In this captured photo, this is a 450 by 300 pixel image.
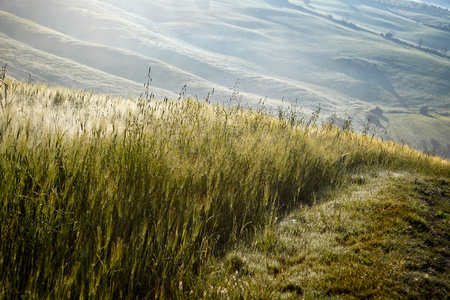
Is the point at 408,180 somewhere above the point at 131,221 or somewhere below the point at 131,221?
above

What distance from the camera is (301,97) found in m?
155

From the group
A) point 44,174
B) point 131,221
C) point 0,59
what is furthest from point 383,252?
point 0,59

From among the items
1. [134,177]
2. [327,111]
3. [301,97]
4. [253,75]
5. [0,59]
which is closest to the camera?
[134,177]

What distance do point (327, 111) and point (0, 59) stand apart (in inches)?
4733

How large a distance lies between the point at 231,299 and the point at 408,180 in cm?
611

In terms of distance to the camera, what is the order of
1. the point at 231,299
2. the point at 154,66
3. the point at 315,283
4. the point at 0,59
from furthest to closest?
the point at 154,66 < the point at 0,59 < the point at 315,283 < the point at 231,299

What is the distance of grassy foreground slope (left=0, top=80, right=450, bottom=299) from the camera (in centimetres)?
273

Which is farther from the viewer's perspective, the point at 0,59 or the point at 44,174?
the point at 0,59

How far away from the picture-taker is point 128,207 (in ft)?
11.1

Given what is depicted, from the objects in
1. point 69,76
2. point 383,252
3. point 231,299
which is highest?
point 383,252

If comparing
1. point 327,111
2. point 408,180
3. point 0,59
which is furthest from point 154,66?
point 408,180

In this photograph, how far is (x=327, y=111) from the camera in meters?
142

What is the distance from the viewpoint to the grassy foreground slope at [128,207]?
8.96ft

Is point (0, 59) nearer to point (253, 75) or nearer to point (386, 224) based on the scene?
point (386, 224)
